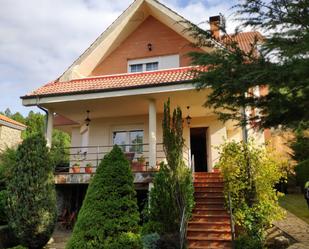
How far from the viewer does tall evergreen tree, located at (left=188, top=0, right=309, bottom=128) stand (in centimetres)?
475

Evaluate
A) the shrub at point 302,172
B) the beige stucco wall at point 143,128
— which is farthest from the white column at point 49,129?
the shrub at point 302,172

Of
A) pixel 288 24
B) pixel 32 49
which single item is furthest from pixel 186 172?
pixel 32 49

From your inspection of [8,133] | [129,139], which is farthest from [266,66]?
[8,133]

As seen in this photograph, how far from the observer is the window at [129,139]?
15.3 metres

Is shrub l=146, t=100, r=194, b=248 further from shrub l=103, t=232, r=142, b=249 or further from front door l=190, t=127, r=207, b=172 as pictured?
front door l=190, t=127, r=207, b=172

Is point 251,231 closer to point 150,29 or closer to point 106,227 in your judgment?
point 106,227

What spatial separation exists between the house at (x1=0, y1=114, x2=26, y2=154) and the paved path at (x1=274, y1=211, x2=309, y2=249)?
59.6 feet

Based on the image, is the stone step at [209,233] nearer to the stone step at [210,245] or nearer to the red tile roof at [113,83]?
the stone step at [210,245]

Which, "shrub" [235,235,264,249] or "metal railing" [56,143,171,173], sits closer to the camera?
"shrub" [235,235,264,249]

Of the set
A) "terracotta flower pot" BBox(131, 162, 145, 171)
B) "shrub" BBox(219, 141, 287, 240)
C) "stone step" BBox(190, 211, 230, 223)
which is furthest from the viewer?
"terracotta flower pot" BBox(131, 162, 145, 171)

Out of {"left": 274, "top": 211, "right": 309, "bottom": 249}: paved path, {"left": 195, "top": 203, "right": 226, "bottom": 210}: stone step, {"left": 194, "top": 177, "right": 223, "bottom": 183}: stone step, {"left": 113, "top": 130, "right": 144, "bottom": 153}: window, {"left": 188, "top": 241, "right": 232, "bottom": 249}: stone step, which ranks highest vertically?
{"left": 113, "top": 130, "right": 144, "bottom": 153}: window

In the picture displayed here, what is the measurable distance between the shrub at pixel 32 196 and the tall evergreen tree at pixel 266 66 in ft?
21.2

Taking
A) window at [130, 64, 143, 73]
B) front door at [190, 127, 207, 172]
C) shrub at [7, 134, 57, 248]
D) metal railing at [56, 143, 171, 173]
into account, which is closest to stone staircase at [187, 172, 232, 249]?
metal railing at [56, 143, 171, 173]

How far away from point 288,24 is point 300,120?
165 centimetres
